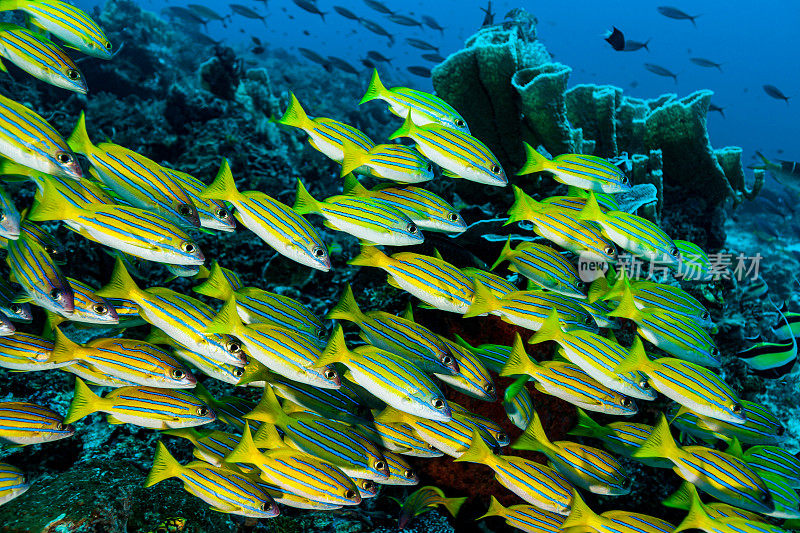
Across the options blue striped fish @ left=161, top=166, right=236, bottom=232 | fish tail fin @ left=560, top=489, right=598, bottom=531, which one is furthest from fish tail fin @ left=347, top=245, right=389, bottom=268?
fish tail fin @ left=560, top=489, right=598, bottom=531

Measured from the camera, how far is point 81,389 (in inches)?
96.3

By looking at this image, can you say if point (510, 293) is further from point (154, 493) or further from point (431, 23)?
point (431, 23)

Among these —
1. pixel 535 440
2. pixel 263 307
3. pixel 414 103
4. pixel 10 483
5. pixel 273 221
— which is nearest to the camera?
pixel 10 483

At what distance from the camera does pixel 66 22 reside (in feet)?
9.34

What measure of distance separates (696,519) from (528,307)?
1.39 m

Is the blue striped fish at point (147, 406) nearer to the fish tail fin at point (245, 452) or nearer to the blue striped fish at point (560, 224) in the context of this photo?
the fish tail fin at point (245, 452)

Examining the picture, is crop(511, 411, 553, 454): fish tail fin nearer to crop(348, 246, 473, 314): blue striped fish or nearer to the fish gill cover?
the fish gill cover

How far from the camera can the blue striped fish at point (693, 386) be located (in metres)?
2.56

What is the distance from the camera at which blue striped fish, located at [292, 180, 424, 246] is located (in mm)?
2570

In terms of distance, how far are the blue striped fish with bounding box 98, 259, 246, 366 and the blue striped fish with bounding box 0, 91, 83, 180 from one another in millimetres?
629

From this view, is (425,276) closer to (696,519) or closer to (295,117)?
(295,117)


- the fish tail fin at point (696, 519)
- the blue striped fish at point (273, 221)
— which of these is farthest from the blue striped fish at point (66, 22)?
the fish tail fin at point (696, 519)

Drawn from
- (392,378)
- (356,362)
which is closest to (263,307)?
(356,362)

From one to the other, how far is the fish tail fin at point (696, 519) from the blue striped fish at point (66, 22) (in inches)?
176
